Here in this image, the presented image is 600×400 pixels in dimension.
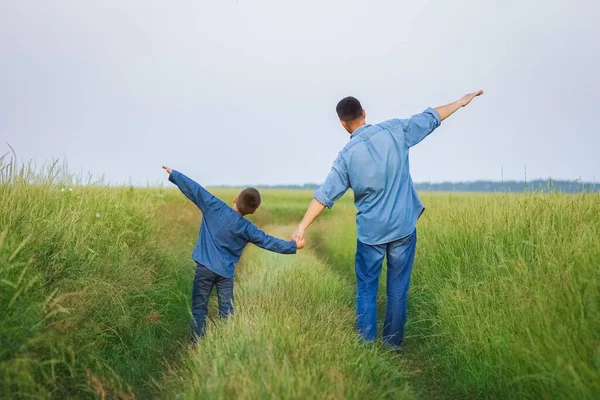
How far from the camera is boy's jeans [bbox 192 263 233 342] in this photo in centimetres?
536

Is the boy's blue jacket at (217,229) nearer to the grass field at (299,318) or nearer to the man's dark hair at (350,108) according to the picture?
the grass field at (299,318)

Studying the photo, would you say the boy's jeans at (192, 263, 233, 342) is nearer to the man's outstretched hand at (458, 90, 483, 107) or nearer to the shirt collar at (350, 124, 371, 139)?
the shirt collar at (350, 124, 371, 139)

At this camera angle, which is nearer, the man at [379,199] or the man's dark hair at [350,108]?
the man at [379,199]

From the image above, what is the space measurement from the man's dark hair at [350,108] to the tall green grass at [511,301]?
1740mm

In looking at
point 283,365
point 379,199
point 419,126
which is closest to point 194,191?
point 379,199

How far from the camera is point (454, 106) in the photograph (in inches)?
226

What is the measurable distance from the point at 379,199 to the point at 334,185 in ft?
1.40

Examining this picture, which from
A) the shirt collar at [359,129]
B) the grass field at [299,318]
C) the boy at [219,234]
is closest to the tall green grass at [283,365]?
the grass field at [299,318]

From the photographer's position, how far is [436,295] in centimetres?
558

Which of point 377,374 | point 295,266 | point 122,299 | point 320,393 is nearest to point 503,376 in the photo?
point 377,374

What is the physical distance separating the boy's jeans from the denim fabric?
119cm

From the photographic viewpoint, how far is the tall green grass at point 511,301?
3.49 meters

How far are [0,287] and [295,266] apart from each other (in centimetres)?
426

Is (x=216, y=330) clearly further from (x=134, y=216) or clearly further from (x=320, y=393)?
(x=134, y=216)
